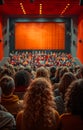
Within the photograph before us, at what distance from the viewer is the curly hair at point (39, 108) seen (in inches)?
106

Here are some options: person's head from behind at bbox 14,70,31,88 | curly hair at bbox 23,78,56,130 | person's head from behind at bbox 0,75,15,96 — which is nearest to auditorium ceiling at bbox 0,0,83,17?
person's head from behind at bbox 14,70,31,88

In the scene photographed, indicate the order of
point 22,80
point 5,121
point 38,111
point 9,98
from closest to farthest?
point 38,111 < point 5,121 < point 9,98 < point 22,80

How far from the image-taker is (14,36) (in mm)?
22812

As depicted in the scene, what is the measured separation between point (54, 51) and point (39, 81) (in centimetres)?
2070

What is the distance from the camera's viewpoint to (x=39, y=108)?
107 inches

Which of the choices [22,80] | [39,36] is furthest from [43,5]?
[22,80]

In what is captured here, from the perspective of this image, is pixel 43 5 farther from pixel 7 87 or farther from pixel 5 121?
pixel 5 121

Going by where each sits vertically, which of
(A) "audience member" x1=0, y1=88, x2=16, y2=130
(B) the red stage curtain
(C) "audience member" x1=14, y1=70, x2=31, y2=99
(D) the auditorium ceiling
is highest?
(D) the auditorium ceiling

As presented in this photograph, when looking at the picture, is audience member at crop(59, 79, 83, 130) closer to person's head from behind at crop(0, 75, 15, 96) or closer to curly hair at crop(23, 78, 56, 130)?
curly hair at crop(23, 78, 56, 130)

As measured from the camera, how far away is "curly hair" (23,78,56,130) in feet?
8.86

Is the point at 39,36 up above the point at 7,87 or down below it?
above

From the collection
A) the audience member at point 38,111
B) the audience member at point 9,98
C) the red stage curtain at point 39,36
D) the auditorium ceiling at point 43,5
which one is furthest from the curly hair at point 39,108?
the red stage curtain at point 39,36

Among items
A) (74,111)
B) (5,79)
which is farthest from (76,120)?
(5,79)

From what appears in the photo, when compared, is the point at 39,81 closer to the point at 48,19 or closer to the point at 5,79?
the point at 5,79
